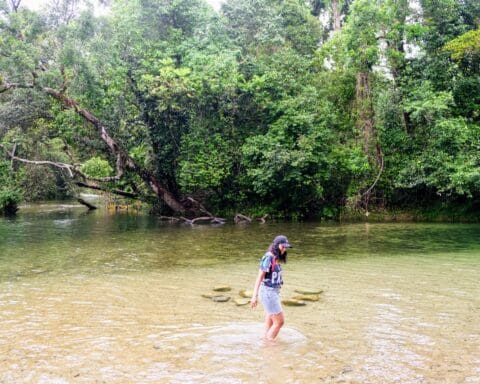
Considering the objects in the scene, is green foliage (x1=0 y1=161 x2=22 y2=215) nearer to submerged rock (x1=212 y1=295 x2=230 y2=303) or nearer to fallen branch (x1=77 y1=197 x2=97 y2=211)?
fallen branch (x1=77 y1=197 x2=97 y2=211)

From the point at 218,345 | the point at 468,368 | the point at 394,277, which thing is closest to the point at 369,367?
the point at 468,368

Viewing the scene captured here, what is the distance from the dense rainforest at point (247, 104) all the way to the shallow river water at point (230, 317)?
8988mm

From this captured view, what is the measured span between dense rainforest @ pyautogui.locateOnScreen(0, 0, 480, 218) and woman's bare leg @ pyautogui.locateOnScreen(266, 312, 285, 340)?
16865mm

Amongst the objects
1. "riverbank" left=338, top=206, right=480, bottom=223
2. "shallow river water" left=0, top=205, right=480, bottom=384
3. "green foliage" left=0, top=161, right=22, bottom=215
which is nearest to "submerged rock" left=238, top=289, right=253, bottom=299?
"shallow river water" left=0, top=205, right=480, bottom=384

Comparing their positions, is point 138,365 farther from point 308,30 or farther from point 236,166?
point 308,30

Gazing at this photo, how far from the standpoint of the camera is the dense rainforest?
78.3 ft

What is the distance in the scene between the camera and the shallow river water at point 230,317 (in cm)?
592

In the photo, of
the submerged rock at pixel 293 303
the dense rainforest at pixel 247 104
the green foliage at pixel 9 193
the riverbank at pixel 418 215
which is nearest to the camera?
the submerged rock at pixel 293 303

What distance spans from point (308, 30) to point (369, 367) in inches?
1152

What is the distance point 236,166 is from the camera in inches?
1073

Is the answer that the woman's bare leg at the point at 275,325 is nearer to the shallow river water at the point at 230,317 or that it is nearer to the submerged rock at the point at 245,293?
the shallow river water at the point at 230,317

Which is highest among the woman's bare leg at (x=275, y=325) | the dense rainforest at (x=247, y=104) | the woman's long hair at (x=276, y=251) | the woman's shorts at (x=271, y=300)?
the dense rainforest at (x=247, y=104)

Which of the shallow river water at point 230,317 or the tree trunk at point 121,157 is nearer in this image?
the shallow river water at point 230,317

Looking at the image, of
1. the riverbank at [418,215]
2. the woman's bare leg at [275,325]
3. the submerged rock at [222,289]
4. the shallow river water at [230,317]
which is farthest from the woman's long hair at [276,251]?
the riverbank at [418,215]
